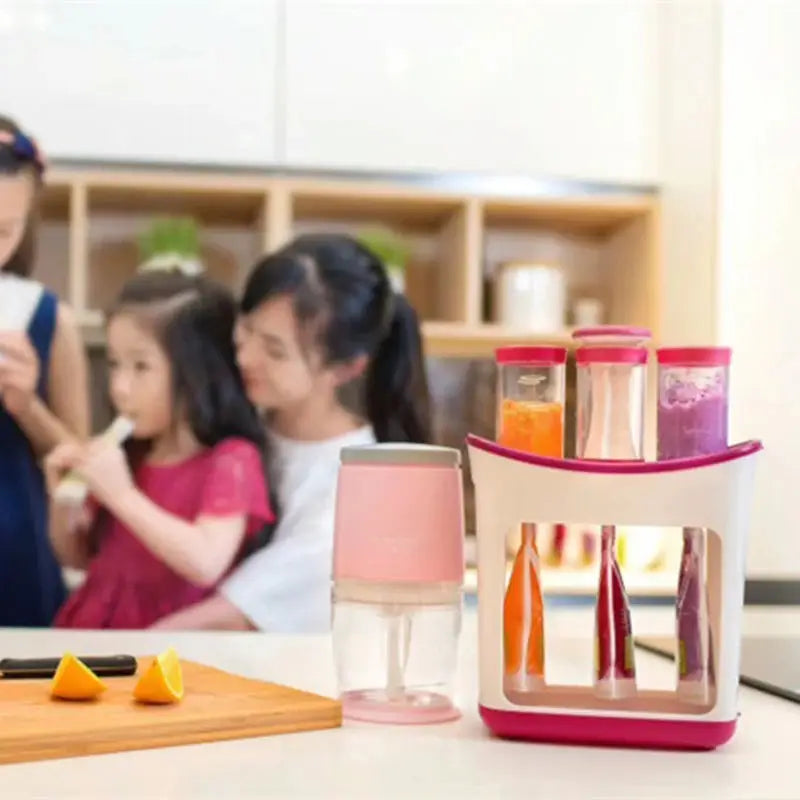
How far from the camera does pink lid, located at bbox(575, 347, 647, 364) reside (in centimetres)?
66

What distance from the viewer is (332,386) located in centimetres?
196

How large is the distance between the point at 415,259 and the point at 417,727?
1.59 meters

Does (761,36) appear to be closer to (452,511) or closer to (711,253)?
(711,253)

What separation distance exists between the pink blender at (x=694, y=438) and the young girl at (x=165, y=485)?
132cm

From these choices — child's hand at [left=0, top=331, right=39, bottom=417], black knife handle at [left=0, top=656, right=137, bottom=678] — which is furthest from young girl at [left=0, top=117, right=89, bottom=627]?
black knife handle at [left=0, top=656, right=137, bottom=678]

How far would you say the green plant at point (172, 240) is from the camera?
204cm

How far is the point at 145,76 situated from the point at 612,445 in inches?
63.9

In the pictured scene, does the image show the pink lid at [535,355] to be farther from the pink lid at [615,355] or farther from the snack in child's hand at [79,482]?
the snack in child's hand at [79,482]

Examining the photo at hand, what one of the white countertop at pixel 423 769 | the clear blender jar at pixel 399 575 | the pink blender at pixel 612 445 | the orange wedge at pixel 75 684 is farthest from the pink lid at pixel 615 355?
the orange wedge at pixel 75 684

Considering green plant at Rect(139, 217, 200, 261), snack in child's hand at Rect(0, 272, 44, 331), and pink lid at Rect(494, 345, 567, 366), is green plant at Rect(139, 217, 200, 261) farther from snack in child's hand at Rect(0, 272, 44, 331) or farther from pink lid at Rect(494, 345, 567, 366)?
pink lid at Rect(494, 345, 567, 366)

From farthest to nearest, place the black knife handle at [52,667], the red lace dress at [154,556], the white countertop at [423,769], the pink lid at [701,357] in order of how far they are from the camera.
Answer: the red lace dress at [154,556] → the black knife handle at [52,667] → the pink lid at [701,357] → the white countertop at [423,769]

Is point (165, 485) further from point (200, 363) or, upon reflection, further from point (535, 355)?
point (535, 355)

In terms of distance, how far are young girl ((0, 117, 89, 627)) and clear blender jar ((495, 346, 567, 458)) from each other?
1395mm

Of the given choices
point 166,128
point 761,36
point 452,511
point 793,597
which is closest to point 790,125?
point 761,36
